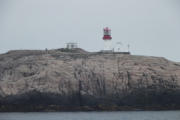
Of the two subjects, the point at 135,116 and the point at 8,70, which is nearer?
the point at 135,116

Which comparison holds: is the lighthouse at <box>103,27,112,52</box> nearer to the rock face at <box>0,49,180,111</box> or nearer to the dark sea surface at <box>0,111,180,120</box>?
the rock face at <box>0,49,180,111</box>

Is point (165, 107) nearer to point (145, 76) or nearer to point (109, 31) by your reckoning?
point (145, 76)

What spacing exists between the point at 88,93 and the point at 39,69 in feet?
23.3

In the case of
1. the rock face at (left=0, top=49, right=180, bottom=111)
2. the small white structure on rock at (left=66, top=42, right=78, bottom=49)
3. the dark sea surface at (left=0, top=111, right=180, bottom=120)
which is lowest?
the dark sea surface at (left=0, top=111, right=180, bottom=120)

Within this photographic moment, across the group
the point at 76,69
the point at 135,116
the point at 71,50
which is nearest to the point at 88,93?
the point at 76,69

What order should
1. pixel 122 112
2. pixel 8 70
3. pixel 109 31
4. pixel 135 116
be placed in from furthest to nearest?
pixel 109 31
pixel 8 70
pixel 122 112
pixel 135 116

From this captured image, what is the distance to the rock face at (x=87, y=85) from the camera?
237ft

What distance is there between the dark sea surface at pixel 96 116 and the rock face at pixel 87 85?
2614mm

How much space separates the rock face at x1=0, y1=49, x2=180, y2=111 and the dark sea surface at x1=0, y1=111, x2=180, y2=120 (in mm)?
2614

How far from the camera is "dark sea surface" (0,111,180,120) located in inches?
2472

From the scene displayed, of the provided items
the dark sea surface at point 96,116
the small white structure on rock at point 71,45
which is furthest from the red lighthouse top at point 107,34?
the dark sea surface at point 96,116

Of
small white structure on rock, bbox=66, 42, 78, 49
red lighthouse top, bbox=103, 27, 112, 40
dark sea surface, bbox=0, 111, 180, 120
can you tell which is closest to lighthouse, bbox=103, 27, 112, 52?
red lighthouse top, bbox=103, 27, 112, 40

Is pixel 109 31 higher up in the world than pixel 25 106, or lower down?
higher up

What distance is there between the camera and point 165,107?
74688 millimetres
